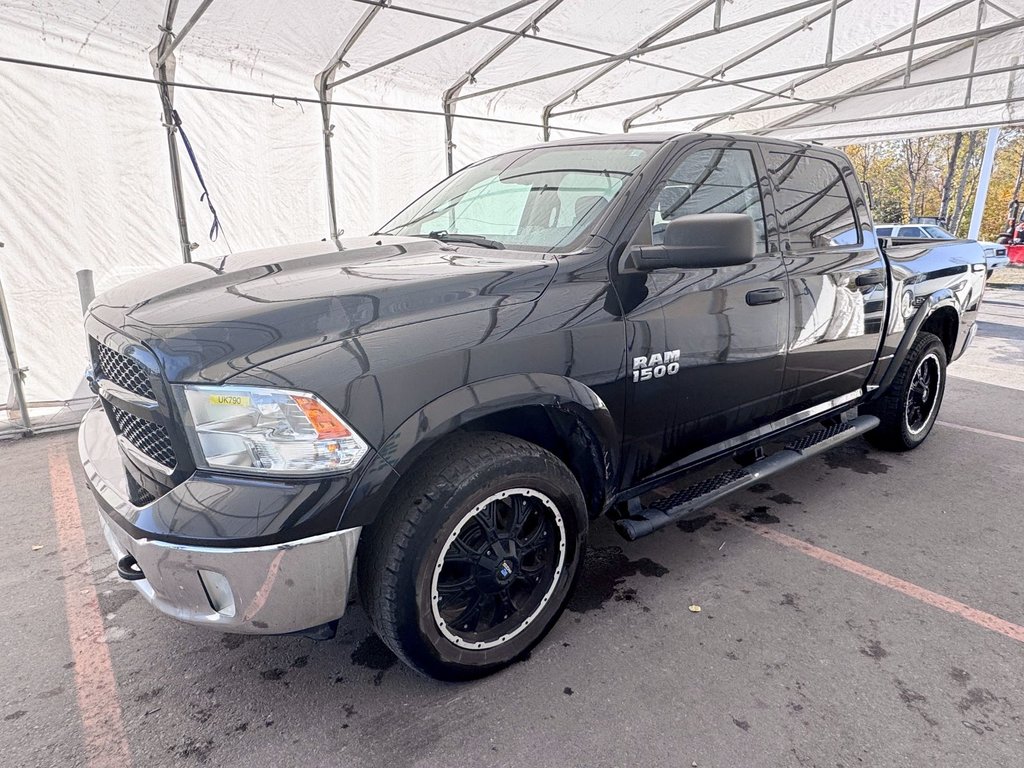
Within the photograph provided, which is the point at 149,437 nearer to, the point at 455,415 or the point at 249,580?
the point at 249,580

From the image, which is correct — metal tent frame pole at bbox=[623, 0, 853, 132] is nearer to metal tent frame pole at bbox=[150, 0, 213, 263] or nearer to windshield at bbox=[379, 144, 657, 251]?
metal tent frame pole at bbox=[150, 0, 213, 263]

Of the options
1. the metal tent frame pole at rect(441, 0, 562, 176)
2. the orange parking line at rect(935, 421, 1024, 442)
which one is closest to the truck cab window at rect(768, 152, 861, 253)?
the orange parking line at rect(935, 421, 1024, 442)

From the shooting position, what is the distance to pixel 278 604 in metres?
1.77

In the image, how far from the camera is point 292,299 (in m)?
1.89

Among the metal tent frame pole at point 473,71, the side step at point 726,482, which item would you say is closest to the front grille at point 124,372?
the side step at point 726,482

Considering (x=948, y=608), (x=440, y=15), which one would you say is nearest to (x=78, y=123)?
(x=440, y=15)

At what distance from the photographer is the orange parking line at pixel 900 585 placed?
98.6 inches

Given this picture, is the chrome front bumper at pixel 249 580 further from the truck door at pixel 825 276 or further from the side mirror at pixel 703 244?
the truck door at pixel 825 276

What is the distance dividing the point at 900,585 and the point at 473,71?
733 centimetres

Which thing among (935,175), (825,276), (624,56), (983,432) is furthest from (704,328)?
(935,175)

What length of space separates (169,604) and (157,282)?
3.67 feet

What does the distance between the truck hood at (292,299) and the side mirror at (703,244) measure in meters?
0.38

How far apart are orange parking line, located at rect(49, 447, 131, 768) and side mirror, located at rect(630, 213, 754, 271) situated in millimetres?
2306

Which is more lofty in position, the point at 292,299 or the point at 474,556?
the point at 292,299
